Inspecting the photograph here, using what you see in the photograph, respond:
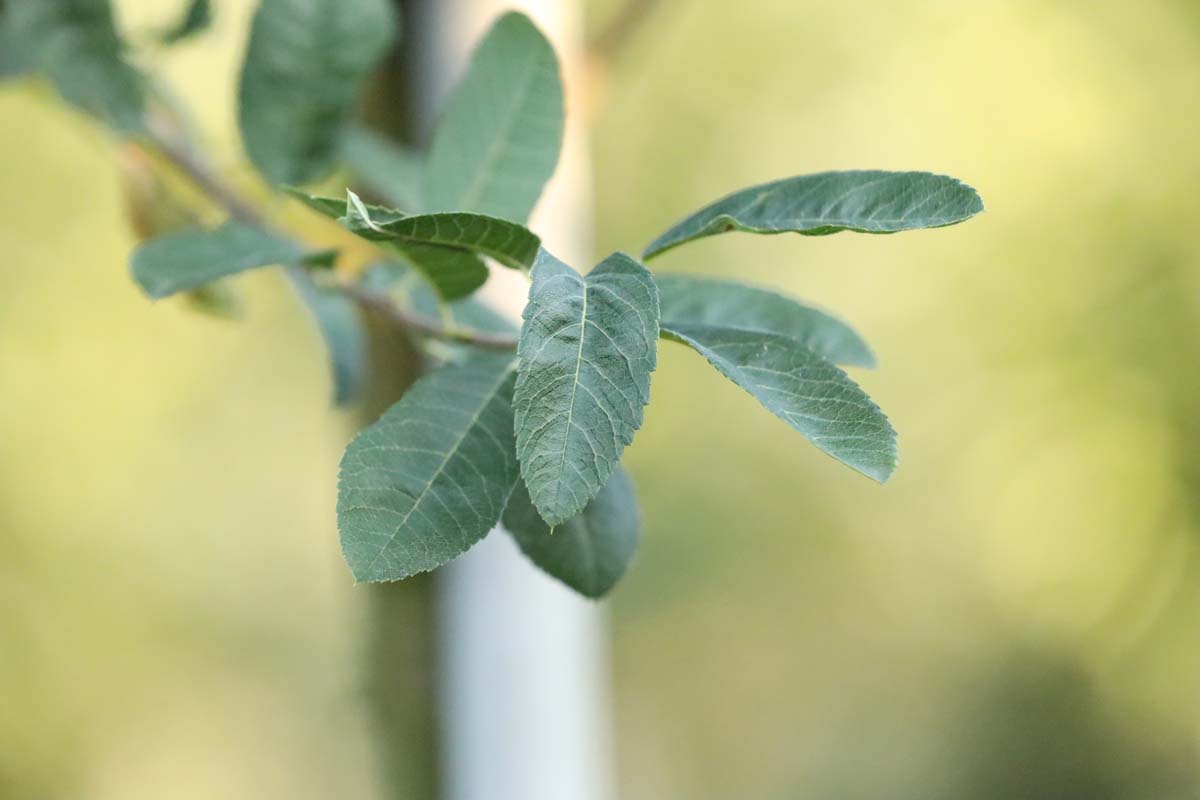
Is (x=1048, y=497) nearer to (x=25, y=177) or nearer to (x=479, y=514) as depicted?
(x=25, y=177)

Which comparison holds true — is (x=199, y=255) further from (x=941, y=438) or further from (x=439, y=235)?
(x=941, y=438)

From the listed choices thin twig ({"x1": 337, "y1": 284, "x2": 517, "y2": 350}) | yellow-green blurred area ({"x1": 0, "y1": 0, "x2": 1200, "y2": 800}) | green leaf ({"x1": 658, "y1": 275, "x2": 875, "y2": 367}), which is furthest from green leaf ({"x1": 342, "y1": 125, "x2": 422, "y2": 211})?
yellow-green blurred area ({"x1": 0, "y1": 0, "x2": 1200, "y2": 800})

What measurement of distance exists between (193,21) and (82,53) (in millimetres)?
61

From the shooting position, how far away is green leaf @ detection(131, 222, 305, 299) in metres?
0.37

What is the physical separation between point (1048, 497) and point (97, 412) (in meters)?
1.36

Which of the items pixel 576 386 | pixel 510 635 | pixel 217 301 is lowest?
pixel 510 635

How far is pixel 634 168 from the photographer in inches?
68.1

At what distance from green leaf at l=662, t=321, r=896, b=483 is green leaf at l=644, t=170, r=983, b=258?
0.03 metres

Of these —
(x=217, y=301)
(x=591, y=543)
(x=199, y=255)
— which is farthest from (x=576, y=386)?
(x=217, y=301)

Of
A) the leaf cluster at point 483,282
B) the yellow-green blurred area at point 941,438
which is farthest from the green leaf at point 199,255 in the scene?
the yellow-green blurred area at point 941,438

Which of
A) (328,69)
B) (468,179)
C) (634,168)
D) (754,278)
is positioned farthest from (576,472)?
(634,168)

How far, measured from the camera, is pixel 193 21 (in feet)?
1.73

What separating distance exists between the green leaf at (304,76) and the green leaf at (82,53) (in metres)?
0.06

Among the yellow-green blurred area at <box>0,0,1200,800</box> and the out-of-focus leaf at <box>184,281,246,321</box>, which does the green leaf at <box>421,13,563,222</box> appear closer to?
the out-of-focus leaf at <box>184,281,246,321</box>
